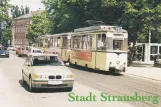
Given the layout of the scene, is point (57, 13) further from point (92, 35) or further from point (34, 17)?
point (34, 17)

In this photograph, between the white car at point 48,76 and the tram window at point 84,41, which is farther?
the tram window at point 84,41

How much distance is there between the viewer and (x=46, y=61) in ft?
51.0

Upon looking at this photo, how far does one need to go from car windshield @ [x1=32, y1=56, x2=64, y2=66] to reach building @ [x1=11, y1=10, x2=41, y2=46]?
396 feet

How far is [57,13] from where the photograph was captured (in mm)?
54500

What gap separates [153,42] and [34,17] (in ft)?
170

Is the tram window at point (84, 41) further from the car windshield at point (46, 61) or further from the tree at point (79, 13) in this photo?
the car windshield at point (46, 61)

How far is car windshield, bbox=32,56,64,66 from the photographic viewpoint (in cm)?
1509

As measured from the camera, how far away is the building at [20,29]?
138462mm

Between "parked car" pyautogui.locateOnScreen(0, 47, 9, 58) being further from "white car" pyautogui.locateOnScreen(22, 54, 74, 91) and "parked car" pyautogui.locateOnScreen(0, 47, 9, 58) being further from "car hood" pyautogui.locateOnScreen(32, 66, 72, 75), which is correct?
"car hood" pyautogui.locateOnScreen(32, 66, 72, 75)

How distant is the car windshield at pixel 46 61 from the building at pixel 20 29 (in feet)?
396

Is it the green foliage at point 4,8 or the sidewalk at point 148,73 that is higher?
the green foliage at point 4,8

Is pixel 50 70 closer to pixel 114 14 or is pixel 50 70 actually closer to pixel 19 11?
pixel 114 14

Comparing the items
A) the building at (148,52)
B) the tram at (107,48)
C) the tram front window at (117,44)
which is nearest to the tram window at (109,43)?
the tram at (107,48)

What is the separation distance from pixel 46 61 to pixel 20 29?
134 m
